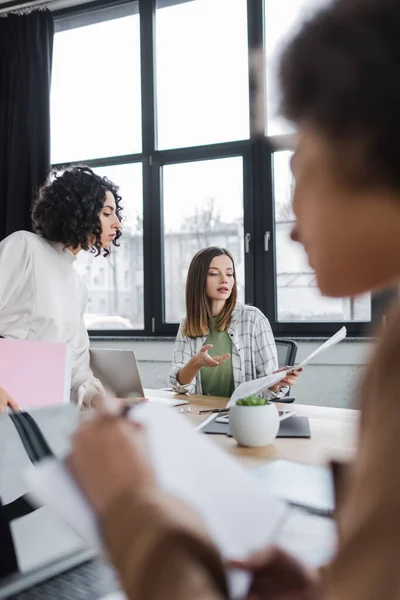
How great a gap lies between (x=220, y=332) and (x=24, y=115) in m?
2.46

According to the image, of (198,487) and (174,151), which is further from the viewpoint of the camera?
(174,151)

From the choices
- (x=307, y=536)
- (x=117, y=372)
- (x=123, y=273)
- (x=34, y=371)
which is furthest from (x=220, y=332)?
(x=307, y=536)

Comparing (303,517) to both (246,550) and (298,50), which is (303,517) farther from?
(298,50)

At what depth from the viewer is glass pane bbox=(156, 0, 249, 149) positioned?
145 inches

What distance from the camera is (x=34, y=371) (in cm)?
130

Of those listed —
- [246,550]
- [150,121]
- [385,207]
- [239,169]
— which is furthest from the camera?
[150,121]

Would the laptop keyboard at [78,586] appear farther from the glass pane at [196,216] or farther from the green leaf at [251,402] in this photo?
the glass pane at [196,216]

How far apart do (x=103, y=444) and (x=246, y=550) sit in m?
0.16

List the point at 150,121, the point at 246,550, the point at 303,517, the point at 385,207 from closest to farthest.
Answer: the point at 385,207 < the point at 246,550 < the point at 303,517 < the point at 150,121

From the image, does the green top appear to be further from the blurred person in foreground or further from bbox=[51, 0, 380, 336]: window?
the blurred person in foreground

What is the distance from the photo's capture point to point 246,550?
46 cm

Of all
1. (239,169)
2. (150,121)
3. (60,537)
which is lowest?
(60,537)

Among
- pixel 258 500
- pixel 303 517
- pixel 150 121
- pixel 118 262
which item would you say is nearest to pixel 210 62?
pixel 150 121

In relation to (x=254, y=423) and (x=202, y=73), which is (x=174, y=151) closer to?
(x=202, y=73)
